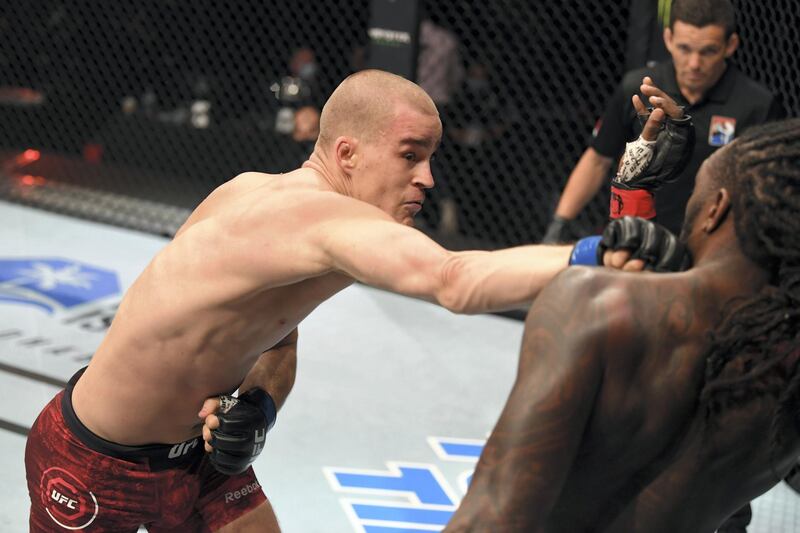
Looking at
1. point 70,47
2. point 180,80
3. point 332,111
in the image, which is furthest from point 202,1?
point 332,111

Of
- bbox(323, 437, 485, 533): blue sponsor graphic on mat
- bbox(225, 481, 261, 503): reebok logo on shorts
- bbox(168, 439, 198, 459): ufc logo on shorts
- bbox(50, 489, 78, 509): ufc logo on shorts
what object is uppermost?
bbox(168, 439, 198, 459): ufc logo on shorts

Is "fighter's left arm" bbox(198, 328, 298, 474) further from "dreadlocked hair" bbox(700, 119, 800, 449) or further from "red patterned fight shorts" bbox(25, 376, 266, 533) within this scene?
"dreadlocked hair" bbox(700, 119, 800, 449)

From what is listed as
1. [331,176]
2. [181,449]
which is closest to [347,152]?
[331,176]

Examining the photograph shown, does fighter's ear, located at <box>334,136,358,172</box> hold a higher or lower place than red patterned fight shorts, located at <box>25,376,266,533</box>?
higher

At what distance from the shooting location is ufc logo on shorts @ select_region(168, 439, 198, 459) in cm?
200

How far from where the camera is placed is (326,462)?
3.29 meters

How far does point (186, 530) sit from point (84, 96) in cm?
493

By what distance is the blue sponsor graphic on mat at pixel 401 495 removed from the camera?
2973mm

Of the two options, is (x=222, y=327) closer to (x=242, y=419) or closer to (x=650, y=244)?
(x=242, y=419)

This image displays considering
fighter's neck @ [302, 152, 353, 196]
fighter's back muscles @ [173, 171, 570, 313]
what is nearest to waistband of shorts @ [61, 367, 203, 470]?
fighter's back muscles @ [173, 171, 570, 313]

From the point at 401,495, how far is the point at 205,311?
1.49 m

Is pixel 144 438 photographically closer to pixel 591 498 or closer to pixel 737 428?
pixel 591 498

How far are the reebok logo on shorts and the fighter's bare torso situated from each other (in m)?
0.16

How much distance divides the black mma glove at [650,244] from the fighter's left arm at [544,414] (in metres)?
0.09
